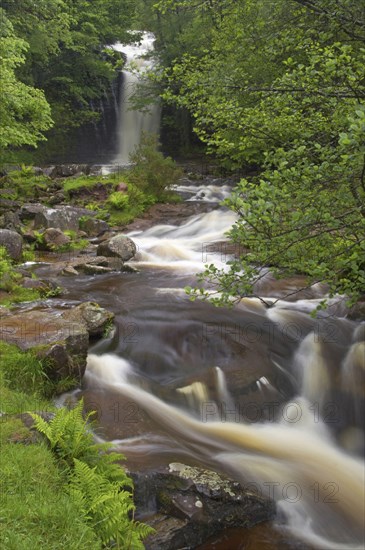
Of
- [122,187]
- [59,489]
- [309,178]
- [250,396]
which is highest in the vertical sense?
[309,178]

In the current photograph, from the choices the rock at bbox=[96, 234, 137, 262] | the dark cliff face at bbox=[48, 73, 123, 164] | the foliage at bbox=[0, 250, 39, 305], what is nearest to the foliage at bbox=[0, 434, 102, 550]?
the foliage at bbox=[0, 250, 39, 305]

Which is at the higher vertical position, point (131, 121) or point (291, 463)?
point (131, 121)

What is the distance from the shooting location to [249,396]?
744 centimetres

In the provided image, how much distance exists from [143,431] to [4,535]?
313cm

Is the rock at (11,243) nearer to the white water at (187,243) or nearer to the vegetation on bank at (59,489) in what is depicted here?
the white water at (187,243)

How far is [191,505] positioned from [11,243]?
1007 centimetres

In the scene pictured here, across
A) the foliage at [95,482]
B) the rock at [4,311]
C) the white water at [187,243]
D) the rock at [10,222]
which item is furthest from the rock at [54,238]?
the foliage at [95,482]

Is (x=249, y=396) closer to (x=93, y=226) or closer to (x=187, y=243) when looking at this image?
(x=187, y=243)

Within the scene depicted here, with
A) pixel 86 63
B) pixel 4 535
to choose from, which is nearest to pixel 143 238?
pixel 4 535

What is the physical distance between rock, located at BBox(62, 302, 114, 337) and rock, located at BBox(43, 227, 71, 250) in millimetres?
6380

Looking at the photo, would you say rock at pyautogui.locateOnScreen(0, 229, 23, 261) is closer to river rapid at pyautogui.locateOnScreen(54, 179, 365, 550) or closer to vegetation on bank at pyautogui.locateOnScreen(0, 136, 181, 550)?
river rapid at pyautogui.locateOnScreen(54, 179, 365, 550)

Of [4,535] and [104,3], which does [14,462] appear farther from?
[104,3]

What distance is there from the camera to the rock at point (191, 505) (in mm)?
4926

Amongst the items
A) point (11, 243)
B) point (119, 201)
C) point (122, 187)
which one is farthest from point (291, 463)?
point (122, 187)
